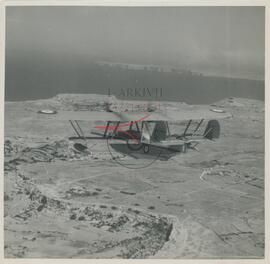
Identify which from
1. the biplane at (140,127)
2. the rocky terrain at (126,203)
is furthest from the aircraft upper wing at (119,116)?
the rocky terrain at (126,203)

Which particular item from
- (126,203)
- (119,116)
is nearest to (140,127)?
(119,116)

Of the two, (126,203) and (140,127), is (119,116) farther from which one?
(126,203)

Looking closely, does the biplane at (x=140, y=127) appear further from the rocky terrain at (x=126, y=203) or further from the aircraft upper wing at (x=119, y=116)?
the rocky terrain at (x=126, y=203)

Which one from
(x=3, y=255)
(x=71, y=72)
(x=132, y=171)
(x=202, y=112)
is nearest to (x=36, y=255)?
(x=3, y=255)

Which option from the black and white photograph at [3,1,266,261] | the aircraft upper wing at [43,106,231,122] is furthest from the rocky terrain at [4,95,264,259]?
the aircraft upper wing at [43,106,231,122]

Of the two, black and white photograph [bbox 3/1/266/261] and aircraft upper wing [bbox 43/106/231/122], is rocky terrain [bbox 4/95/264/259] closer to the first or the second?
black and white photograph [bbox 3/1/266/261]
